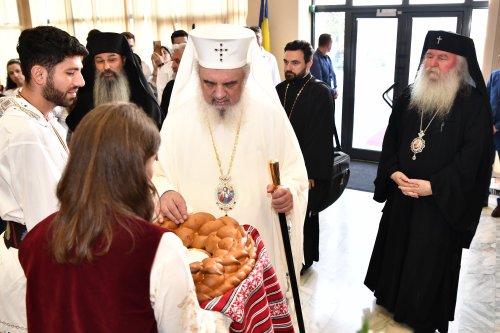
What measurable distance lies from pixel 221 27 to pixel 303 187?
99 centimetres

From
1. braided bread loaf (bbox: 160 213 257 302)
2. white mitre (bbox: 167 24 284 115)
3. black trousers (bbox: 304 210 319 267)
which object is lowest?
black trousers (bbox: 304 210 319 267)

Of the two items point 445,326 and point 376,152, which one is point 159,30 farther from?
point 445,326

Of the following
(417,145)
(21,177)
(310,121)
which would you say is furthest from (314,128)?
(21,177)

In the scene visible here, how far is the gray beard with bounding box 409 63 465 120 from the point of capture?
3.08 m

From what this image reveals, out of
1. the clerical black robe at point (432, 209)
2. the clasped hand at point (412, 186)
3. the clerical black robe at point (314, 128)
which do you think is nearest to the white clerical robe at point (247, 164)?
the clasped hand at point (412, 186)

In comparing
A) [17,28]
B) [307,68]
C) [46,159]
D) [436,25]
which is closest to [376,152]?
[436,25]

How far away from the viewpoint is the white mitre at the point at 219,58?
7.80 ft

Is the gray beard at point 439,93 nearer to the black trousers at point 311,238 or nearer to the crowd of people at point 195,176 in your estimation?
the crowd of people at point 195,176

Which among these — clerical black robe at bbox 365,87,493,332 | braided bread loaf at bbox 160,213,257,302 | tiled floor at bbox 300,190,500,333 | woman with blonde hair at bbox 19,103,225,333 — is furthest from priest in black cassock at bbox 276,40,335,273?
woman with blonde hair at bbox 19,103,225,333

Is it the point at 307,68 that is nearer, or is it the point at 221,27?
the point at 221,27

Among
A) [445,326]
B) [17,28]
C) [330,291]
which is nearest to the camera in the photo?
[445,326]

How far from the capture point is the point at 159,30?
9.33 meters

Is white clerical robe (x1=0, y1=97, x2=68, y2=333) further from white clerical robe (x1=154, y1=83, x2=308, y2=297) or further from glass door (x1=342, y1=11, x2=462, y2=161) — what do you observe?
glass door (x1=342, y1=11, x2=462, y2=161)

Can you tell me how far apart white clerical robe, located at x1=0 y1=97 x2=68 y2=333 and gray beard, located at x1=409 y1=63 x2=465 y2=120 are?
7.88 ft
